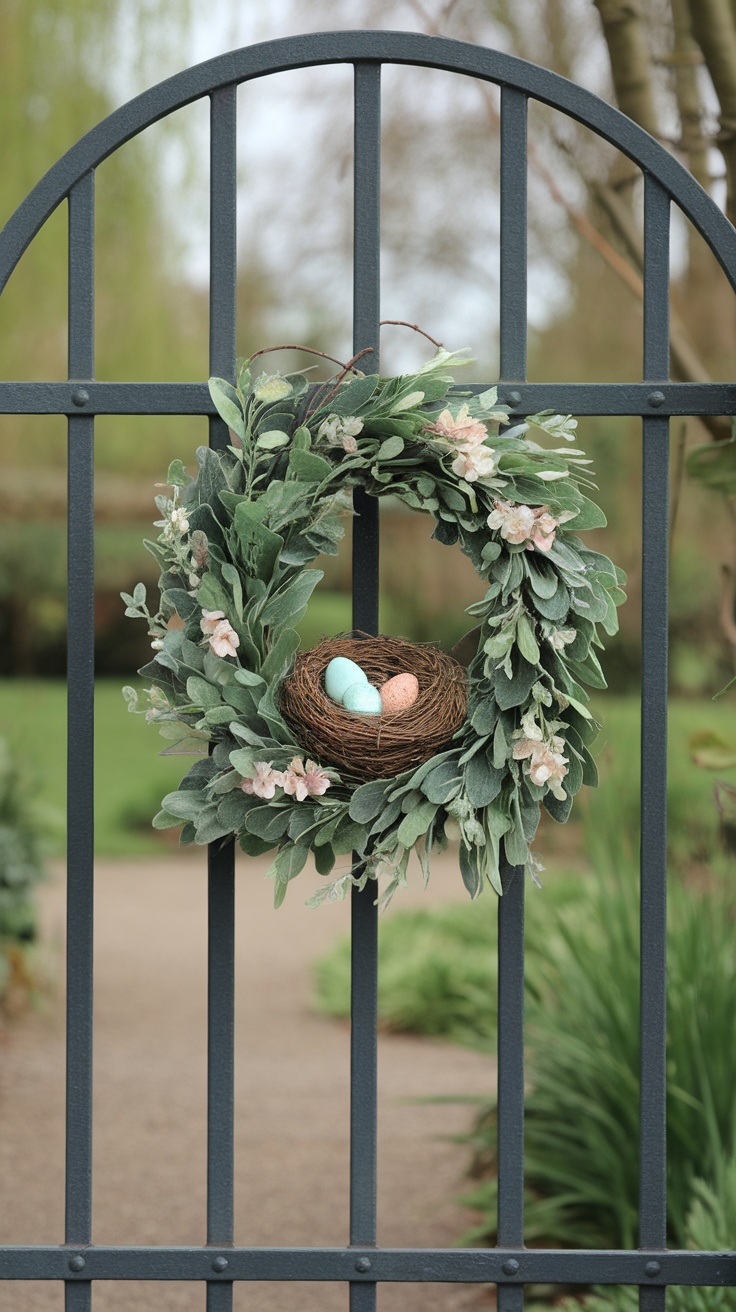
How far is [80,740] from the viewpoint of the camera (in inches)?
66.0

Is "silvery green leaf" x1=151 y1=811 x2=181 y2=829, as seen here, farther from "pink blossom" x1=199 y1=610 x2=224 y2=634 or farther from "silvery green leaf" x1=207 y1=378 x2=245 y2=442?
"silvery green leaf" x1=207 y1=378 x2=245 y2=442

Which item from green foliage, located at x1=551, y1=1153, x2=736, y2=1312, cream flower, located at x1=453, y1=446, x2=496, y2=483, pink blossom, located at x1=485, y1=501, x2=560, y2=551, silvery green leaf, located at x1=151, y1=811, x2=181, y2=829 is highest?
cream flower, located at x1=453, y1=446, x2=496, y2=483

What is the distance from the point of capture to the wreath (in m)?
1.50

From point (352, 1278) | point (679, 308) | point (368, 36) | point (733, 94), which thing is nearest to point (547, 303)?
point (679, 308)

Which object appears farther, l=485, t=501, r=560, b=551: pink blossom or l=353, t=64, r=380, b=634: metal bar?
l=353, t=64, r=380, b=634: metal bar

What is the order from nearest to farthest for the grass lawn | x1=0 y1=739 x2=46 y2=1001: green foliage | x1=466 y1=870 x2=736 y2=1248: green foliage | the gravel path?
x1=466 y1=870 x2=736 y2=1248: green foliage → the gravel path → x1=0 y1=739 x2=46 y2=1001: green foliage → the grass lawn

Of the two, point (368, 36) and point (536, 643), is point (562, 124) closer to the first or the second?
point (368, 36)

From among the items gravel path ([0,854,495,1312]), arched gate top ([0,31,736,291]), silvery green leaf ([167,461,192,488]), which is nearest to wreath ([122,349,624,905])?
silvery green leaf ([167,461,192,488])

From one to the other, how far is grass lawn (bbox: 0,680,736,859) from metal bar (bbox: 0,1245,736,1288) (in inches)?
116

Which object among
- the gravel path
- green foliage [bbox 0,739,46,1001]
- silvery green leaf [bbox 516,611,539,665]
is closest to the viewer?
silvery green leaf [bbox 516,611,539,665]

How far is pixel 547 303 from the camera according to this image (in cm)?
734

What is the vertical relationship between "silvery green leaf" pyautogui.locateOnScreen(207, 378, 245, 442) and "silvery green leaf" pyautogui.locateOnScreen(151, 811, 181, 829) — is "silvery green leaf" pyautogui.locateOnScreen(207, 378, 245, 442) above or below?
above

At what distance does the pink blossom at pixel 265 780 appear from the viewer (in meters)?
1.47

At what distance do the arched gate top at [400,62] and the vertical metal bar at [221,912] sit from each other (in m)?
0.05
